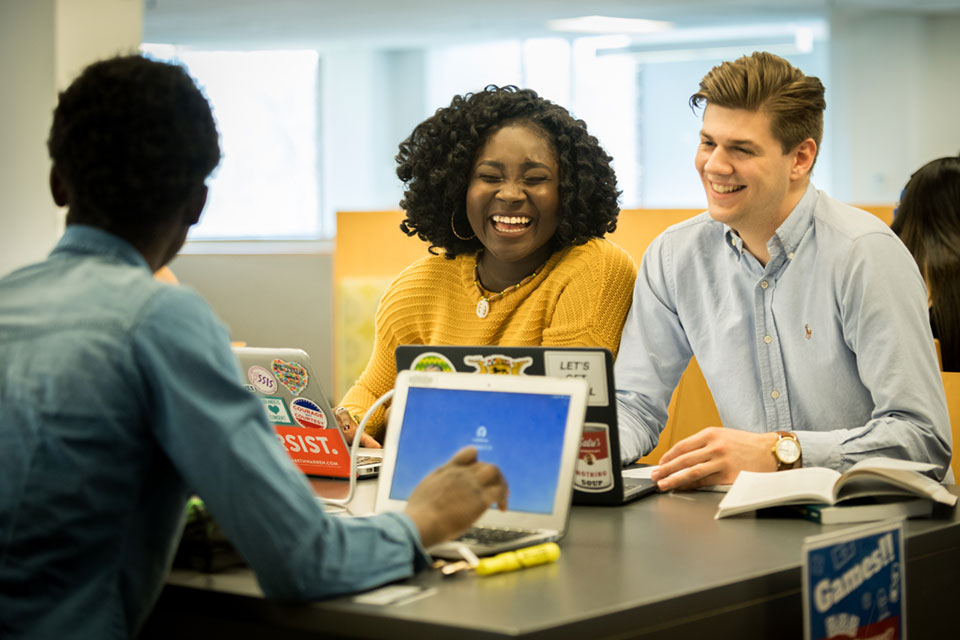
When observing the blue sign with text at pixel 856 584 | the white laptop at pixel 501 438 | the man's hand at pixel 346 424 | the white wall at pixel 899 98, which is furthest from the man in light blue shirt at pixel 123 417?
the white wall at pixel 899 98

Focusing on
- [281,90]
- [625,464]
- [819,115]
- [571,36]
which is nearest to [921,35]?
[571,36]

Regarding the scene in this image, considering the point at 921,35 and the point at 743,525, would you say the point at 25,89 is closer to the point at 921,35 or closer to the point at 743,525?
the point at 743,525

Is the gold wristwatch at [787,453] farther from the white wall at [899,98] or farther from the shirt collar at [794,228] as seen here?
the white wall at [899,98]

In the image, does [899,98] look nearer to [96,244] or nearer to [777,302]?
[777,302]

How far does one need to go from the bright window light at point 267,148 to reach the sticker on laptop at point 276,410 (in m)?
5.27

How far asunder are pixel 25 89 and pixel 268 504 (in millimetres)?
4597

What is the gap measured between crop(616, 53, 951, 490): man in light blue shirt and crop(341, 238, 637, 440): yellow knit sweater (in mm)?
75

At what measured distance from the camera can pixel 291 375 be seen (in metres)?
1.62

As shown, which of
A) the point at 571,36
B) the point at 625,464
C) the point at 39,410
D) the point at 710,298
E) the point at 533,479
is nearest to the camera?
the point at 39,410

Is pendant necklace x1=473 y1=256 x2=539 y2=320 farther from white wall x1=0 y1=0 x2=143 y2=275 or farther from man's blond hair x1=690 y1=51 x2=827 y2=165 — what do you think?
white wall x1=0 y1=0 x2=143 y2=275

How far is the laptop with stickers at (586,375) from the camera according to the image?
54.0 inches

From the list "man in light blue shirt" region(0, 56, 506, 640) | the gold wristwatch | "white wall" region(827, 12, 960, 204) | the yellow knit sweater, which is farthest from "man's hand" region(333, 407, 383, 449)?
"white wall" region(827, 12, 960, 204)

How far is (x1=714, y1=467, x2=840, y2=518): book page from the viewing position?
1290mm

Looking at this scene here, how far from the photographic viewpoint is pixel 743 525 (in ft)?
4.21
